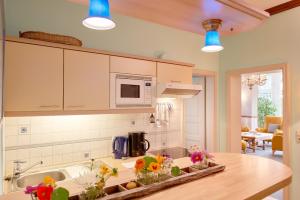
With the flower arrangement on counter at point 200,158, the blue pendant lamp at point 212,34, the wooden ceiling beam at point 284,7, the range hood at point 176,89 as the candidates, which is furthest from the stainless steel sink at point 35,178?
the wooden ceiling beam at point 284,7

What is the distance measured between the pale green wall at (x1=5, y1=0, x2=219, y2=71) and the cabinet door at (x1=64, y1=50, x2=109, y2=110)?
44 centimetres

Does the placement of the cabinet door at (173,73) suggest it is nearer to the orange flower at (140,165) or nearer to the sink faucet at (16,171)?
the orange flower at (140,165)

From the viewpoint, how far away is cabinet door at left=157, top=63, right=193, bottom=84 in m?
2.53

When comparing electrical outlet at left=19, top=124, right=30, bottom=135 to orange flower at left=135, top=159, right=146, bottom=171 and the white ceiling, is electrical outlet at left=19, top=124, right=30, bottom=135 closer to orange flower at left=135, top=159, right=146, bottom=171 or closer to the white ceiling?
orange flower at left=135, top=159, right=146, bottom=171

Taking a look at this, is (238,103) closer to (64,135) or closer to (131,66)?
(131,66)

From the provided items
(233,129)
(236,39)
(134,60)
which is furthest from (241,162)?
(236,39)

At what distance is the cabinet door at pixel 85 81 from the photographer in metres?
1.89

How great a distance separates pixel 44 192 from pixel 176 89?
6.10ft

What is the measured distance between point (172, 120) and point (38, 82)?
1.91 metres

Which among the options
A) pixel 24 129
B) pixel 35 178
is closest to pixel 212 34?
pixel 24 129

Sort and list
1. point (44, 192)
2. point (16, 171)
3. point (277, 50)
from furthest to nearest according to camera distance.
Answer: point (277, 50) → point (16, 171) → point (44, 192)

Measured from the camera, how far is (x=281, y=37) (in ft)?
9.40

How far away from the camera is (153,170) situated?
1225mm

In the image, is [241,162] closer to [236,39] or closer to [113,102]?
[113,102]
